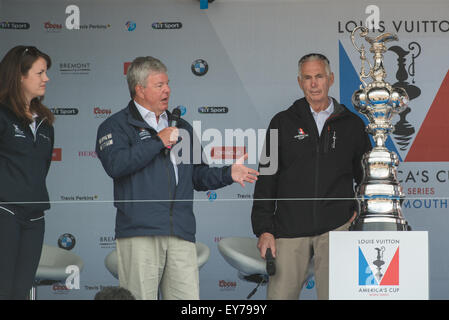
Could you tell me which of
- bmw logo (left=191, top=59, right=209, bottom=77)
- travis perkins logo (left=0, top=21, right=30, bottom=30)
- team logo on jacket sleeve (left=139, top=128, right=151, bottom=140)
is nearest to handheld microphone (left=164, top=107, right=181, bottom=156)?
team logo on jacket sleeve (left=139, top=128, right=151, bottom=140)

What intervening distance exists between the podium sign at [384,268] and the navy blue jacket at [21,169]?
5.15ft

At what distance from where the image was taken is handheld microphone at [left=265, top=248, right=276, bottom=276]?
4.12 metres

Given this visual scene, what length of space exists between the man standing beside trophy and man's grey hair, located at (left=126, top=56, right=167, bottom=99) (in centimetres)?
72

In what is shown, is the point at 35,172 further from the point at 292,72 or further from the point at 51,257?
the point at 292,72

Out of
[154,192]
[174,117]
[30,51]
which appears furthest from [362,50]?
[30,51]

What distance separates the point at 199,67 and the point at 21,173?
1057 millimetres

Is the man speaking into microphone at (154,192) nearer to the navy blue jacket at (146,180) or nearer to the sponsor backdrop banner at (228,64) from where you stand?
the navy blue jacket at (146,180)

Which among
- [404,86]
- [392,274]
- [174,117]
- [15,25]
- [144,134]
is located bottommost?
[392,274]

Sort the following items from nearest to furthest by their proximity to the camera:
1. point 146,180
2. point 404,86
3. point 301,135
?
point 146,180
point 301,135
point 404,86

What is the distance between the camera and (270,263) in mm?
4133

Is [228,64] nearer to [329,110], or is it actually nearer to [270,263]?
[329,110]

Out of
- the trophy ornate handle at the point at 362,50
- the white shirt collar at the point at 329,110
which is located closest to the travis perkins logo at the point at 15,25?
the white shirt collar at the point at 329,110

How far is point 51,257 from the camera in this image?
13.5ft
